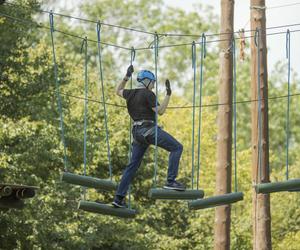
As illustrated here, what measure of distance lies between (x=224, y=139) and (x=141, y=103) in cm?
553

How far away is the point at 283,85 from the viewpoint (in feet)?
180

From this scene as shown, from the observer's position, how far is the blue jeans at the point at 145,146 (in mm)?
13898

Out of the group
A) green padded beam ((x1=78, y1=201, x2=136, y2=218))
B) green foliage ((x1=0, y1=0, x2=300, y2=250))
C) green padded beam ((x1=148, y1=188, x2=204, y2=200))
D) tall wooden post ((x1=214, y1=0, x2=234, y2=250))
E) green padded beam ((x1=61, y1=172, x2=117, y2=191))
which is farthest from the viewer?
green foliage ((x1=0, y1=0, x2=300, y2=250))

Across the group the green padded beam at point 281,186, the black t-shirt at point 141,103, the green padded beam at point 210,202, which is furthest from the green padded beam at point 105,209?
the green padded beam at point 281,186

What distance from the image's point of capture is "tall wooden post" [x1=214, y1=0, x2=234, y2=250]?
19.0 meters

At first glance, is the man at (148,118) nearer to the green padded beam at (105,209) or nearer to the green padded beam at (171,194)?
the green padded beam at (171,194)

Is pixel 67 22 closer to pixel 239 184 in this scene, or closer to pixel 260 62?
pixel 239 184

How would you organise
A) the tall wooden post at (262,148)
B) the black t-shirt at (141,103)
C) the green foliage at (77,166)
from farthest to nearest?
1. the green foliage at (77,166)
2. the tall wooden post at (262,148)
3. the black t-shirt at (141,103)

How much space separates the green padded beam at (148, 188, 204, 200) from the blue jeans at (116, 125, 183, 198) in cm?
29

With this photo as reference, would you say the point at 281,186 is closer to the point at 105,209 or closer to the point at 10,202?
the point at 105,209

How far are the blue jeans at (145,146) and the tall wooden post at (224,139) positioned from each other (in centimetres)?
513

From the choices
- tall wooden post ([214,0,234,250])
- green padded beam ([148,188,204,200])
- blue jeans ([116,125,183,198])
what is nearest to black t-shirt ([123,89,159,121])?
blue jeans ([116,125,183,198])

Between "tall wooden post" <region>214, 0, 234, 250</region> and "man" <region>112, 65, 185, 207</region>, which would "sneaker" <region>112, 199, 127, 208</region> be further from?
"tall wooden post" <region>214, 0, 234, 250</region>

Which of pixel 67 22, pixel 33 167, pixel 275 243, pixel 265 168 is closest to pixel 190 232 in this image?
pixel 275 243
